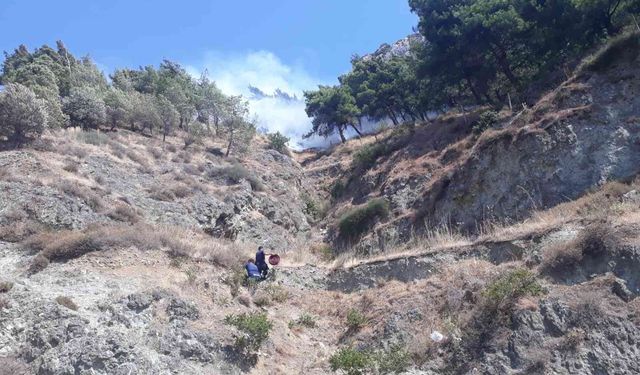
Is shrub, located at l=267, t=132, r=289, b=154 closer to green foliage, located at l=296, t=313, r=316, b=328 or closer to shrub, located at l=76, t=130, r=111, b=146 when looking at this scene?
shrub, located at l=76, t=130, r=111, b=146

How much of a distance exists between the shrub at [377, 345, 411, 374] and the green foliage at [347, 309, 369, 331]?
7.11 ft

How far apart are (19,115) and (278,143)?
25402 millimetres

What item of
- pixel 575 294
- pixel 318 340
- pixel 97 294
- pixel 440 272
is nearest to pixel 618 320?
pixel 575 294

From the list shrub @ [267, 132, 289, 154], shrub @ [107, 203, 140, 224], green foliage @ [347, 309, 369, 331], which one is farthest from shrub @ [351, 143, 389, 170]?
green foliage @ [347, 309, 369, 331]

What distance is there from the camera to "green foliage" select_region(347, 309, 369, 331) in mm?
15695

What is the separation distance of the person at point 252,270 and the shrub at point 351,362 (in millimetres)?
5270

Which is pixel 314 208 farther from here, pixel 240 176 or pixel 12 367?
pixel 12 367

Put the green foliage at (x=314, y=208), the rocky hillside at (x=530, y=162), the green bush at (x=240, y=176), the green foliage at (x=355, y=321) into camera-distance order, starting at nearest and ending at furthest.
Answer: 1. the green foliage at (x=355, y=321)
2. the rocky hillside at (x=530, y=162)
3. the green bush at (x=240, y=176)
4. the green foliage at (x=314, y=208)

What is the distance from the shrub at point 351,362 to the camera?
42.3ft

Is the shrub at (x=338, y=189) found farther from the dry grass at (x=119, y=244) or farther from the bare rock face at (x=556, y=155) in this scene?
the dry grass at (x=119, y=244)

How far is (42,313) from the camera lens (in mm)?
13031

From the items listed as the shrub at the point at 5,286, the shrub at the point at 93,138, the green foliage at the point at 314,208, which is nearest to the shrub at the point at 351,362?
the shrub at the point at 5,286

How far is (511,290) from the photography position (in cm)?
1327

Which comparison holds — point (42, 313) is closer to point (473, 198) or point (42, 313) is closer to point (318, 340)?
point (318, 340)
